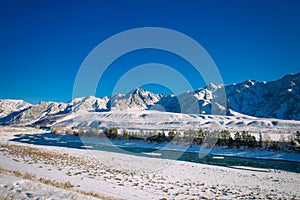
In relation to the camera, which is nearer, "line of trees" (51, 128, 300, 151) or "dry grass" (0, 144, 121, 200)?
"dry grass" (0, 144, 121, 200)

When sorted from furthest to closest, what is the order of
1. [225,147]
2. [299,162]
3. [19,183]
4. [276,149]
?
1. [225,147]
2. [276,149]
3. [299,162]
4. [19,183]

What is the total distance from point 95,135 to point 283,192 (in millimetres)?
77550

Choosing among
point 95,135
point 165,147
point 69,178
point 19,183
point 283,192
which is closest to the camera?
point 19,183

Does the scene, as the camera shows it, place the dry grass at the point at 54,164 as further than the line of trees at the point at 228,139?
No

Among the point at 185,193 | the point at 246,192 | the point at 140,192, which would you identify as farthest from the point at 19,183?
the point at 246,192

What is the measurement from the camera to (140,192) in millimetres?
14148

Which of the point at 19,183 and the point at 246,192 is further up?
the point at 19,183

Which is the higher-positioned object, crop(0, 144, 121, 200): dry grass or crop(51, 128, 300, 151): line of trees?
crop(51, 128, 300, 151): line of trees

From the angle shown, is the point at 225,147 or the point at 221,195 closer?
the point at 221,195

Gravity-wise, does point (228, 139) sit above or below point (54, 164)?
above

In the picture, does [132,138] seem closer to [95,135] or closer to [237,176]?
[95,135]

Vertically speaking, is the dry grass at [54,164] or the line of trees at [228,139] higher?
the line of trees at [228,139]

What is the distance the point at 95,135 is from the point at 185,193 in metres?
77.4

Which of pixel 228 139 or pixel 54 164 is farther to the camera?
pixel 228 139
